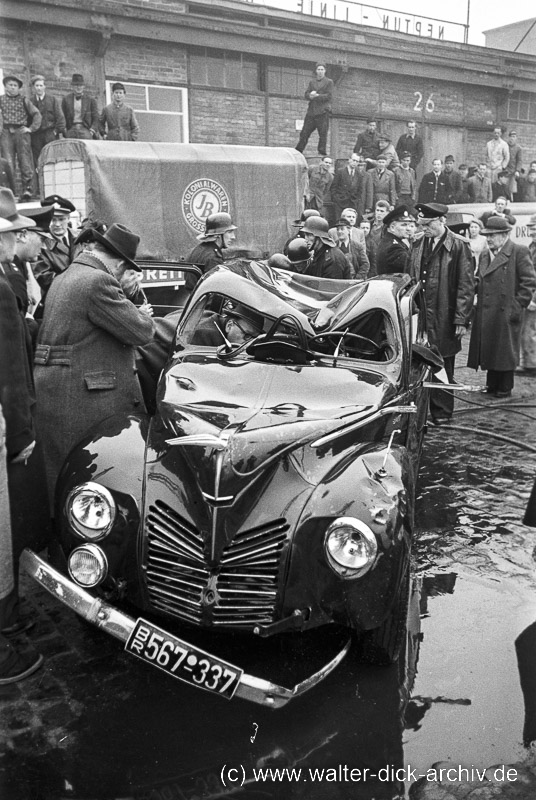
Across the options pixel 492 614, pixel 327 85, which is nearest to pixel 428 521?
pixel 492 614

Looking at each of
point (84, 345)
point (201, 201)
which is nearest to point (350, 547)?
point (84, 345)

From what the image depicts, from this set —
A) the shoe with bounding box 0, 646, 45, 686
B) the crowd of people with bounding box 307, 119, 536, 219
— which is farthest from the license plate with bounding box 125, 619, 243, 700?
the crowd of people with bounding box 307, 119, 536, 219

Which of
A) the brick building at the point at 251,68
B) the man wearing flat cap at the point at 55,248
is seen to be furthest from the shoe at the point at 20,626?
the brick building at the point at 251,68

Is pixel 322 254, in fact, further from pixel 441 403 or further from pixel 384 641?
pixel 384 641

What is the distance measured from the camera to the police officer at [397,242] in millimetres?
8828

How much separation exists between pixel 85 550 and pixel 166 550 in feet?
1.19

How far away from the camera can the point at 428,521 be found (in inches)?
221

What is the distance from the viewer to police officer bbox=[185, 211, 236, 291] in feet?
27.8

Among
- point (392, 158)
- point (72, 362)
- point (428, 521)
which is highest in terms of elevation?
point (392, 158)

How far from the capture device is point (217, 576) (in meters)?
3.38

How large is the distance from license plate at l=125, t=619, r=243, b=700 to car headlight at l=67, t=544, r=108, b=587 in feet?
1.22

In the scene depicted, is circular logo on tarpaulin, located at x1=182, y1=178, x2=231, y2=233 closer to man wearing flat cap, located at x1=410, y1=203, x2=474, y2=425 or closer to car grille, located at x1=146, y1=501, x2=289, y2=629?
man wearing flat cap, located at x1=410, y1=203, x2=474, y2=425

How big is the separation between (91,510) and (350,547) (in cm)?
119

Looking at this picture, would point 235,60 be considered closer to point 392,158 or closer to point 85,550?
point 392,158
